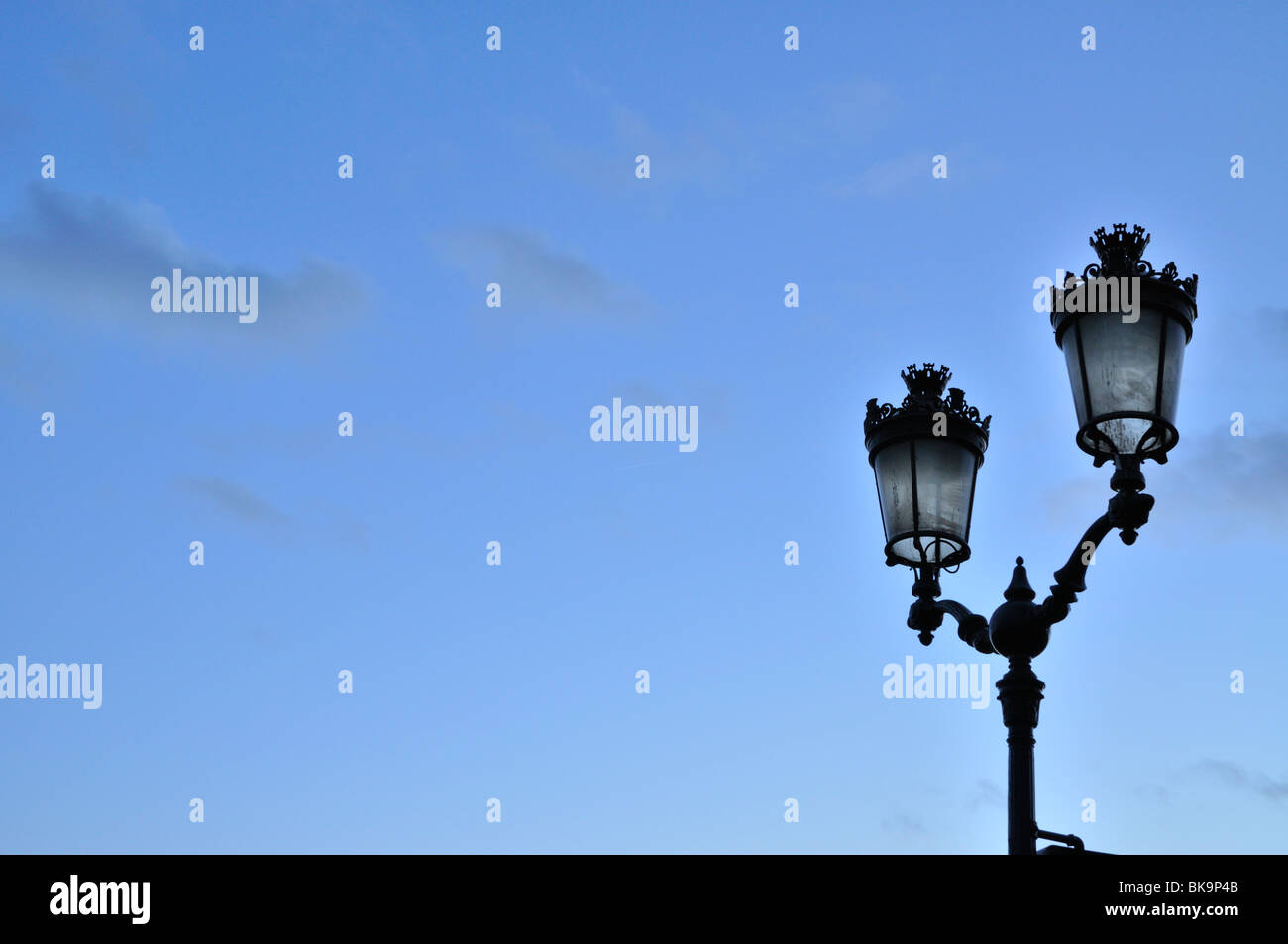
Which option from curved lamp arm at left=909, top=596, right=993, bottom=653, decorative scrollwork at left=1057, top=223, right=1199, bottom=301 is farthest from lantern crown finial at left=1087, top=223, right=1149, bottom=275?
curved lamp arm at left=909, top=596, right=993, bottom=653

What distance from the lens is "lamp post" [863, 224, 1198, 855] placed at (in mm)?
7484

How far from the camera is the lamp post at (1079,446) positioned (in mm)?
7484

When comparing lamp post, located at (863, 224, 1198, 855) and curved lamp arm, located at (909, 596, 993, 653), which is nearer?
lamp post, located at (863, 224, 1198, 855)

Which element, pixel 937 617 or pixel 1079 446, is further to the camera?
pixel 937 617

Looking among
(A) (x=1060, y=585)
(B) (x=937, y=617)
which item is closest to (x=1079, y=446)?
(A) (x=1060, y=585)

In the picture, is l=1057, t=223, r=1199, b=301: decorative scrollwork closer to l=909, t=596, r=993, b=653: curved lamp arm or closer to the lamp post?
the lamp post

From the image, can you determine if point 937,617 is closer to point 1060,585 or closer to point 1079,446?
point 1060,585

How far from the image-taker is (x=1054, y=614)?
793cm

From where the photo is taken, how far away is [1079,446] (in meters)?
7.66

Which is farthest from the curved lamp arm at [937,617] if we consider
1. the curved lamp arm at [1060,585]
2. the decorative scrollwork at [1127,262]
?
the decorative scrollwork at [1127,262]
